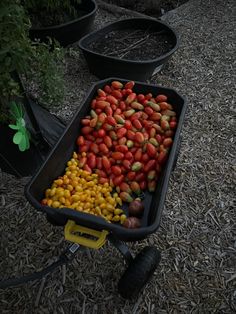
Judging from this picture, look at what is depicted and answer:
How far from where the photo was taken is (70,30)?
264 cm

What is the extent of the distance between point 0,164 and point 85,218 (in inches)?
38.1

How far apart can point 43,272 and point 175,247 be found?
689 mm

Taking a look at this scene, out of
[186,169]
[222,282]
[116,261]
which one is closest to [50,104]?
[186,169]

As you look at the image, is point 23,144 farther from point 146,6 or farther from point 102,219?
point 146,6

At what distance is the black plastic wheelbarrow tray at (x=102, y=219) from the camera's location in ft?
3.63

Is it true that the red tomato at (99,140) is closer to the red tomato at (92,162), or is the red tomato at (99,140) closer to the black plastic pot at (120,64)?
the red tomato at (92,162)

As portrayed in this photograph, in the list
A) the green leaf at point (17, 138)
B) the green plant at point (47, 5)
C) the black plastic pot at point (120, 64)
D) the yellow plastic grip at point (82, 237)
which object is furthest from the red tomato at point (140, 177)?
the green plant at point (47, 5)

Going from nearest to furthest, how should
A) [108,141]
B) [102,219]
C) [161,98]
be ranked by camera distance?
[102,219] → [108,141] → [161,98]

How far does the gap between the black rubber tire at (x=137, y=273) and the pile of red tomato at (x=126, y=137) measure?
29cm

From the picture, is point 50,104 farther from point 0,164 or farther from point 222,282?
point 222,282

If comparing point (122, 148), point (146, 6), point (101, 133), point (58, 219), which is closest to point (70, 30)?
point (146, 6)

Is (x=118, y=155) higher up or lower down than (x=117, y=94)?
lower down

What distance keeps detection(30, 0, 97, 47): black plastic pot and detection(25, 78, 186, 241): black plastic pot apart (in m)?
1.04

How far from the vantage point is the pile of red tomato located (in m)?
1.54
